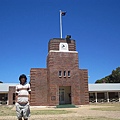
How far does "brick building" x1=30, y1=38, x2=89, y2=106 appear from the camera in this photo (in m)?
25.7

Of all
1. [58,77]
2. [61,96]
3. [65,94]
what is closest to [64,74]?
[58,77]

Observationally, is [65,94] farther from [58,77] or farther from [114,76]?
[114,76]

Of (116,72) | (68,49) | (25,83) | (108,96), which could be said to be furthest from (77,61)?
(116,72)

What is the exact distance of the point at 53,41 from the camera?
2708 centimetres

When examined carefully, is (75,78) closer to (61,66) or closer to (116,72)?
(61,66)

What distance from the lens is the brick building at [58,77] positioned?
25.7 m

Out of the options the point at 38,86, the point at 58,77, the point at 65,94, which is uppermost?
the point at 58,77

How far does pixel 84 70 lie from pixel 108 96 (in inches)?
547

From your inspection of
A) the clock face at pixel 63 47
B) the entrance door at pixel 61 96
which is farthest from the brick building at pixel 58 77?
the entrance door at pixel 61 96

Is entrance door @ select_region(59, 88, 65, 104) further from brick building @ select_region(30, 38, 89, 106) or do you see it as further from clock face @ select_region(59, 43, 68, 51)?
clock face @ select_region(59, 43, 68, 51)

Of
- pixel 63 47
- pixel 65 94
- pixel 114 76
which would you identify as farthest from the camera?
pixel 114 76

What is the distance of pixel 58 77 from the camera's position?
25.9m

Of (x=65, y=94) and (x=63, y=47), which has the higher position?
(x=63, y=47)

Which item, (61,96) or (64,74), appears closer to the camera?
(64,74)
